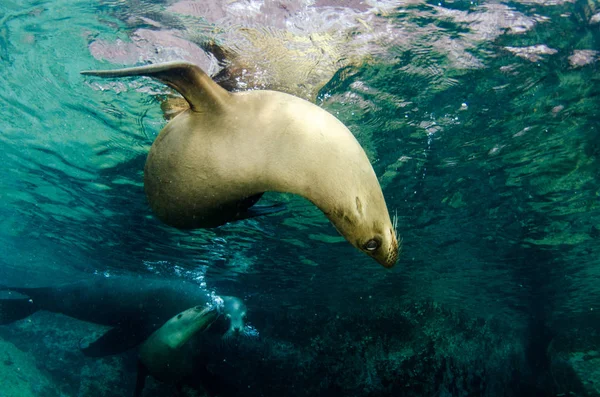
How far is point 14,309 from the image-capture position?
1355cm

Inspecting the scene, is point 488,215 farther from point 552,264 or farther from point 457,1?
point 457,1

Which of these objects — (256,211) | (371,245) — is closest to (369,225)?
(371,245)

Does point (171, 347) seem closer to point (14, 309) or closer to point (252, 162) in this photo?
point (252, 162)

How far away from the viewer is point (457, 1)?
192 inches

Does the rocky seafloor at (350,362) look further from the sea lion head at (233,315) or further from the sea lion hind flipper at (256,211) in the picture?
the sea lion hind flipper at (256,211)

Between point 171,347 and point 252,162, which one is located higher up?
point 252,162

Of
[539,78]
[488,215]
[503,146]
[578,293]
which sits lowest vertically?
[578,293]

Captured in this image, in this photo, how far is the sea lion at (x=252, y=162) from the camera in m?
1.87

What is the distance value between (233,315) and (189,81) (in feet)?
39.7

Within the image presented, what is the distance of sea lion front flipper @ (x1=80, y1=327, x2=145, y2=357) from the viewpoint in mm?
10992

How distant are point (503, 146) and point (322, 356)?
33.3ft

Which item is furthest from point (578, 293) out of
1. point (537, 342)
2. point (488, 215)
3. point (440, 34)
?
point (440, 34)

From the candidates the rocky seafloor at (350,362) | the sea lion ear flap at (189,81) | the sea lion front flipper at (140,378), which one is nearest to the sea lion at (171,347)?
the sea lion front flipper at (140,378)

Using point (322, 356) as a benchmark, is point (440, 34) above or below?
above
